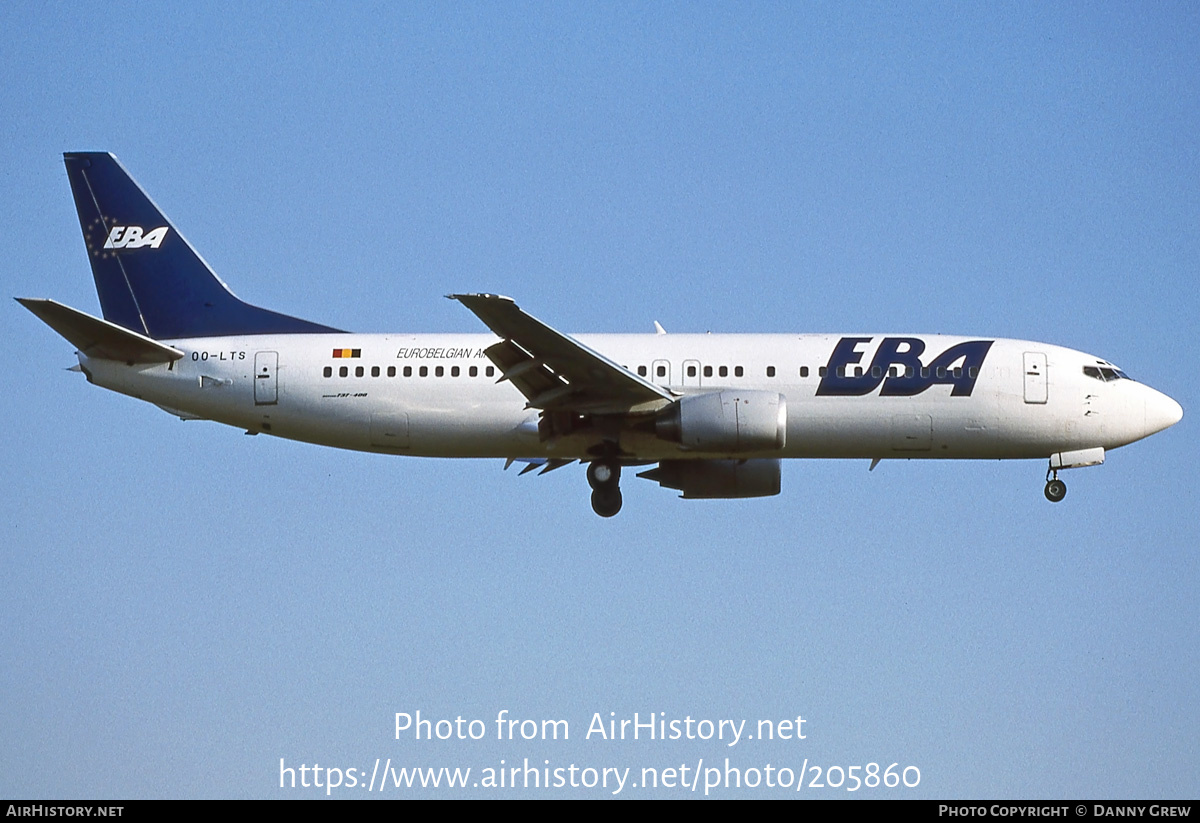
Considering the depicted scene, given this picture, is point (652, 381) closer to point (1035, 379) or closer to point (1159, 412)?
point (1035, 379)

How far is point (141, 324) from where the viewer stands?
3781cm

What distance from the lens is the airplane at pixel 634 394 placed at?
3500 centimetres

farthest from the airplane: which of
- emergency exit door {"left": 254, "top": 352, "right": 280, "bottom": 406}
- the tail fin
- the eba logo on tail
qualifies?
the eba logo on tail

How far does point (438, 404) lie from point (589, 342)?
12.1ft

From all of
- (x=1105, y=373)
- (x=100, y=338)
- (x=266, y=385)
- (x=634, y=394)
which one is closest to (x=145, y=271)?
(x=100, y=338)

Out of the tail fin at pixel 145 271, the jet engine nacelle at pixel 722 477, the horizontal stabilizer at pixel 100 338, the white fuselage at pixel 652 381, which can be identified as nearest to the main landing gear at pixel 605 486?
the white fuselage at pixel 652 381

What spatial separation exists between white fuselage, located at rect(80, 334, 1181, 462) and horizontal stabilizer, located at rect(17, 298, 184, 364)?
28cm

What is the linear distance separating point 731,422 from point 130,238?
15245 mm

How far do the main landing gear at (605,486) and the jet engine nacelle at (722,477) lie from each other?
2415 mm

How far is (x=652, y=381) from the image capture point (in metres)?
35.4
